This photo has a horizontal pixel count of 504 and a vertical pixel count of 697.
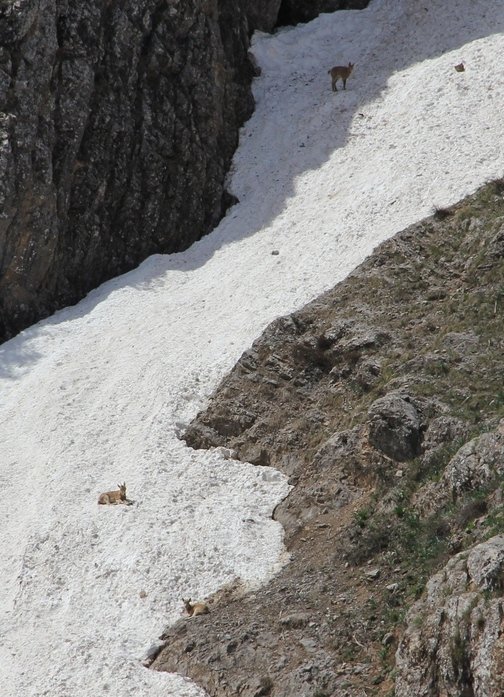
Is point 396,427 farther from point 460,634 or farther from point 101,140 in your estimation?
point 101,140

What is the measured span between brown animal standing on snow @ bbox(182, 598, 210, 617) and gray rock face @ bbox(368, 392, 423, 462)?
4.72 metres

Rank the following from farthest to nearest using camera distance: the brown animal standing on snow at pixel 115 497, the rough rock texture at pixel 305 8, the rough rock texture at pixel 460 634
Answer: the rough rock texture at pixel 305 8 < the brown animal standing on snow at pixel 115 497 < the rough rock texture at pixel 460 634

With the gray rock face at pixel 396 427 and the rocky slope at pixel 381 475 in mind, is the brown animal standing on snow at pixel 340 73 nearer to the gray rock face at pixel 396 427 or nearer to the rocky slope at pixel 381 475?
the rocky slope at pixel 381 475

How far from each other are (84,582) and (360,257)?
1181cm

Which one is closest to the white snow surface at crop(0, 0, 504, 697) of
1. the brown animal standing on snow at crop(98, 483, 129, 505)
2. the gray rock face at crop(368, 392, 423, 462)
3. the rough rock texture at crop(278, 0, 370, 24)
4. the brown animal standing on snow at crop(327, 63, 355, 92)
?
the brown animal standing on snow at crop(98, 483, 129, 505)

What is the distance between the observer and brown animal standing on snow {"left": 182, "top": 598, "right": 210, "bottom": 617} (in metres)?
18.4

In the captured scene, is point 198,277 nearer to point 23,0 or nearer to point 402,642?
point 23,0

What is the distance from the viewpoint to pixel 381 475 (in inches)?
771

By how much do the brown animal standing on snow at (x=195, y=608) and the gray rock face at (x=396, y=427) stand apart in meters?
4.72

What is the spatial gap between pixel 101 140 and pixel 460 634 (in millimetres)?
21676

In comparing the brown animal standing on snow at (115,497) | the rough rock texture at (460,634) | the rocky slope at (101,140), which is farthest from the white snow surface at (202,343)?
the rough rock texture at (460,634)

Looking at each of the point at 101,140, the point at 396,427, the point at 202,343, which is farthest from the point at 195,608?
the point at 101,140

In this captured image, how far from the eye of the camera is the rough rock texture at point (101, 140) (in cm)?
2859

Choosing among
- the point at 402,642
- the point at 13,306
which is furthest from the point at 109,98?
the point at 402,642
